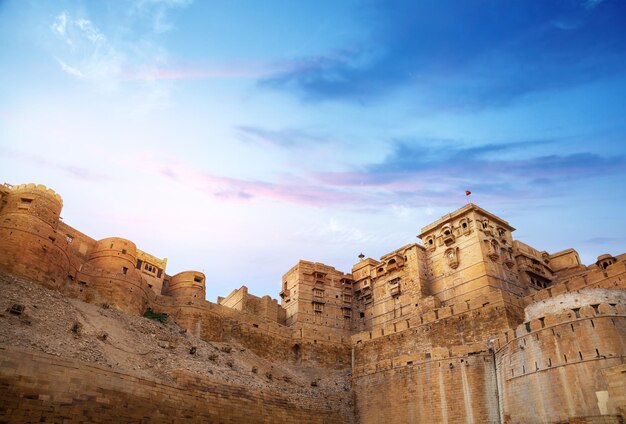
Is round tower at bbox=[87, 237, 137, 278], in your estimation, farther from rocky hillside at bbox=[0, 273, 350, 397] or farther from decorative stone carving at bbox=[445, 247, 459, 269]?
decorative stone carving at bbox=[445, 247, 459, 269]

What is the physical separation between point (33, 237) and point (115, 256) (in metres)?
7.00

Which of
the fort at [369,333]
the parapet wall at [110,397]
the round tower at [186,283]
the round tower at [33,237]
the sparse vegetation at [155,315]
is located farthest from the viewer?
the round tower at [186,283]

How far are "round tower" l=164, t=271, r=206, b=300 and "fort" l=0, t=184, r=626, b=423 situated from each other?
0.40 feet

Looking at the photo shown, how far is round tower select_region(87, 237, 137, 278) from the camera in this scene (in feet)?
112

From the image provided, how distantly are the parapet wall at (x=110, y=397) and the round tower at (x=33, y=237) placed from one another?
11.0m

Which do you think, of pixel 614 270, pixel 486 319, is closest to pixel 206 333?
pixel 486 319

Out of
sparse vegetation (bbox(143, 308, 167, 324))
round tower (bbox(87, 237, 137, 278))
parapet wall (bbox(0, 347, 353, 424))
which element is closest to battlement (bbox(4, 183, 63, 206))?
round tower (bbox(87, 237, 137, 278))

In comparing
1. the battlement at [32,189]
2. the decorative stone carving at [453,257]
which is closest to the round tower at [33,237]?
the battlement at [32,189]

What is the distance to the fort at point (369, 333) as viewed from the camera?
19.1 m

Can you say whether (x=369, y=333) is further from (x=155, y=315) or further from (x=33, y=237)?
(x=33, y=237)

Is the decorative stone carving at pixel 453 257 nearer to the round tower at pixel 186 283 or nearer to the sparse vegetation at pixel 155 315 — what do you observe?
the round tower at pixel 186 283

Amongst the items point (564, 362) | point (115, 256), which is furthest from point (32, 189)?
point (564, 362)

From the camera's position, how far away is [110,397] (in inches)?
760

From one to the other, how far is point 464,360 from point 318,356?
1618 cm
